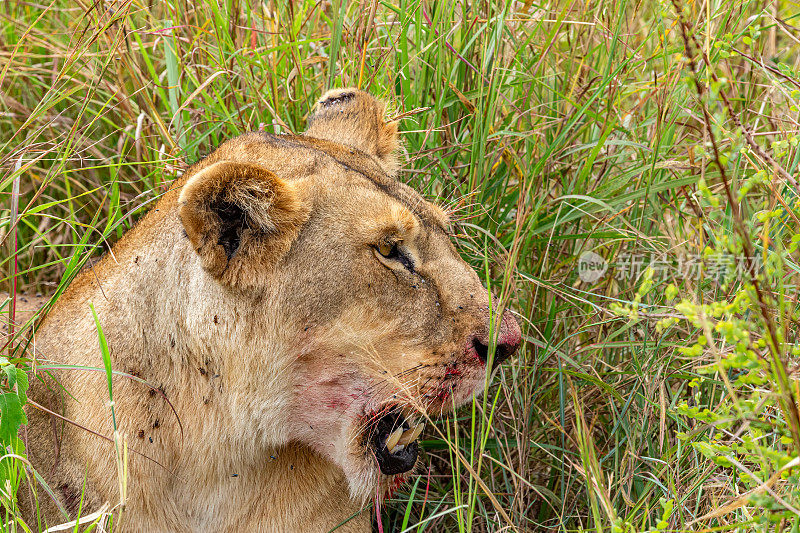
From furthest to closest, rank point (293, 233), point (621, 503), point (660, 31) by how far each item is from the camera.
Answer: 1. point (660, 31)
2. point (621, 503)
3. point (293, 233)

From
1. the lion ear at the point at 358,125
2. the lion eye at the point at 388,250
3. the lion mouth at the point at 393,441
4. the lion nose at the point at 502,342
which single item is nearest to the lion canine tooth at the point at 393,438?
the lion mouth at the point at 393,441

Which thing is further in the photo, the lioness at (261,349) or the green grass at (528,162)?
the green grass at (528,162)

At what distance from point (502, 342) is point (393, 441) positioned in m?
0.48

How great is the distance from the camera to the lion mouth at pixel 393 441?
271 centimetres

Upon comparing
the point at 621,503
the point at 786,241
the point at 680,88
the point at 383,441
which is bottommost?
the point at 621,503

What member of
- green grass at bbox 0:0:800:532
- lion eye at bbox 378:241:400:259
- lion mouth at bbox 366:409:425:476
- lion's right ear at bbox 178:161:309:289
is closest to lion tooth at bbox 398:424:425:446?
lion mouth at bbox 366:409:425:476

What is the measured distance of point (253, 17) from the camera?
163 inches

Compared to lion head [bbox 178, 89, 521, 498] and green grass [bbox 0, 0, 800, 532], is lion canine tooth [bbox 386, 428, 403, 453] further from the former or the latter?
green grass [bbox 0, 0, 800, 532]

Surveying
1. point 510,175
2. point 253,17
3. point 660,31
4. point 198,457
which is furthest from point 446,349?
point 253,17

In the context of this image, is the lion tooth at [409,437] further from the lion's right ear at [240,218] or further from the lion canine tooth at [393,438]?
the lion's right ear at [240,218]

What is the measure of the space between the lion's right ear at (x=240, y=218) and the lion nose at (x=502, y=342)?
0.62 metres

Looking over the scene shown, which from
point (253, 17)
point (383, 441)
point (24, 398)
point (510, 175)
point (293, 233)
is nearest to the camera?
point (24, 398)

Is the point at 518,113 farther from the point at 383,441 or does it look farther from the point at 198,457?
the point at 198,457

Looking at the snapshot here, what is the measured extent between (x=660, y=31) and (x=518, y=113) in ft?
2.30
